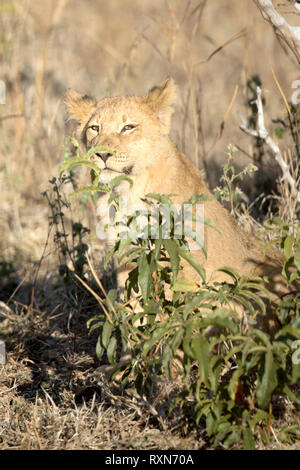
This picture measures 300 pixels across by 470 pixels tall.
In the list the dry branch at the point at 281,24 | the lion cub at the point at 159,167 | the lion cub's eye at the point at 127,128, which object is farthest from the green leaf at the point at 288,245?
the dry branch at the point at 281,24

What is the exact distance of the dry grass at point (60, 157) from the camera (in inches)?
115

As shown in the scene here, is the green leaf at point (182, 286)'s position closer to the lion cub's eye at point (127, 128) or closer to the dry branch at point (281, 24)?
the lion cub's eye at point (127, 128)

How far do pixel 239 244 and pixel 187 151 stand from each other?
9.56 ft

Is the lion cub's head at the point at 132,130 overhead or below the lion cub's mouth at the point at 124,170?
overhead

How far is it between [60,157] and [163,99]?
3297 mm

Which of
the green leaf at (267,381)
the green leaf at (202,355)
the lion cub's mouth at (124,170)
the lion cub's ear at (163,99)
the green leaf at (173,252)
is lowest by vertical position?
the green leaf at (267,381)

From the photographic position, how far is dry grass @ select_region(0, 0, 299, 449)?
9.61 ft

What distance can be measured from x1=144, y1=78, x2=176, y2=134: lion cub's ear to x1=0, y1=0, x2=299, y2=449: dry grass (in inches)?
23.6

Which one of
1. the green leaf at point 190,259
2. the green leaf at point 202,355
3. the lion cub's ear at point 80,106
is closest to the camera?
the green leaf at point 202,355

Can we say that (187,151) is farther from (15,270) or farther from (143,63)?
(143,63)

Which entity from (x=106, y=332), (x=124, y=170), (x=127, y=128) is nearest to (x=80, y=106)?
(x=127, y=128)

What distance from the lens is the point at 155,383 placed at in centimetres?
287

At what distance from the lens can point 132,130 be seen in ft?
11.8

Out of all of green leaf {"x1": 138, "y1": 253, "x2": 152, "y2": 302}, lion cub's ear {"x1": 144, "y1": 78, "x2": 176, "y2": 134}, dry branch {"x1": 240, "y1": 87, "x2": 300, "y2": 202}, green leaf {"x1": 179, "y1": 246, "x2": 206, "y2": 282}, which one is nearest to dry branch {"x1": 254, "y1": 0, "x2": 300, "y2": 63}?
dry branch {"x1": 240, "y1": 87, "x2": 300, "y2": 202}
